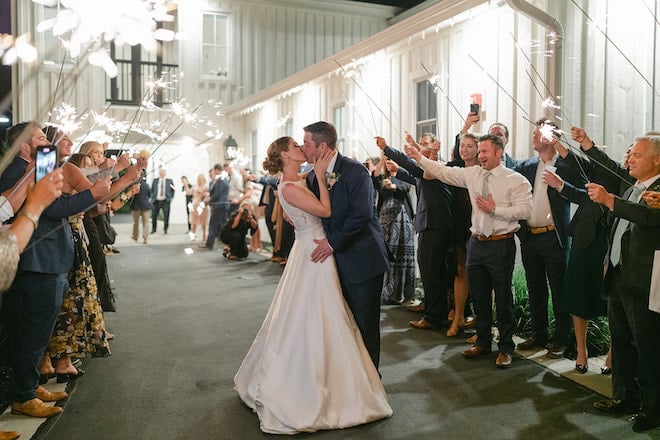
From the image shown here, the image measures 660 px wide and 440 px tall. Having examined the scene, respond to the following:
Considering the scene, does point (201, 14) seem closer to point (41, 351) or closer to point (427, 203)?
point (427, 203)

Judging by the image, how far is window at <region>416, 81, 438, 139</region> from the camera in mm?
9828

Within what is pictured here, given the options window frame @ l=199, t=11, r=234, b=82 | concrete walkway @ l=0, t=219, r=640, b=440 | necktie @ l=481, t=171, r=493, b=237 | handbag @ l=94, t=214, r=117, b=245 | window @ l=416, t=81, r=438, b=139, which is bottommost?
concrete walkway @ l=0, t=219, r=640, b=440

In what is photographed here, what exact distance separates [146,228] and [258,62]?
798 cm

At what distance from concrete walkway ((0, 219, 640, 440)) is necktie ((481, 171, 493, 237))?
121 cm

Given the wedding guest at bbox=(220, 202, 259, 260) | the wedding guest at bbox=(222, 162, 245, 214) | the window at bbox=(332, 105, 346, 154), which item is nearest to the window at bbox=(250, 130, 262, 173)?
the wedding guest at bbox=(222, 162, 245, 214)

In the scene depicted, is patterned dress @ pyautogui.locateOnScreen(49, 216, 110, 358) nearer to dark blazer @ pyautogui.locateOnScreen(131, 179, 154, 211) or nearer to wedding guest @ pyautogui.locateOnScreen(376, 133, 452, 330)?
wedding guest @ pyautogui.locateOnScreen(376, 133, 452, 330)

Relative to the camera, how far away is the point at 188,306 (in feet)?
27.7

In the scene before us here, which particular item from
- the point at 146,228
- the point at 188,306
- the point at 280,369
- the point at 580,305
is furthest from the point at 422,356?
the point at 146,228

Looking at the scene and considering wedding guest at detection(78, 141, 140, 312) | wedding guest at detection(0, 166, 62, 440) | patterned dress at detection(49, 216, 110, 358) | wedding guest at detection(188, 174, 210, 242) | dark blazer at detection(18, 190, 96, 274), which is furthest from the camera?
wedding guest at detection(188, 174, 210, 242)

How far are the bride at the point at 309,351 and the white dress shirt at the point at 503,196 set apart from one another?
1.81 m

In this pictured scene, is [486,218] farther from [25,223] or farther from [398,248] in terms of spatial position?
[25,223]

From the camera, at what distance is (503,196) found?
5496mm

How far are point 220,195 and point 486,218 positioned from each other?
1044 centimetres

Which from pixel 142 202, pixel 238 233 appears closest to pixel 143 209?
pixel 142 202
